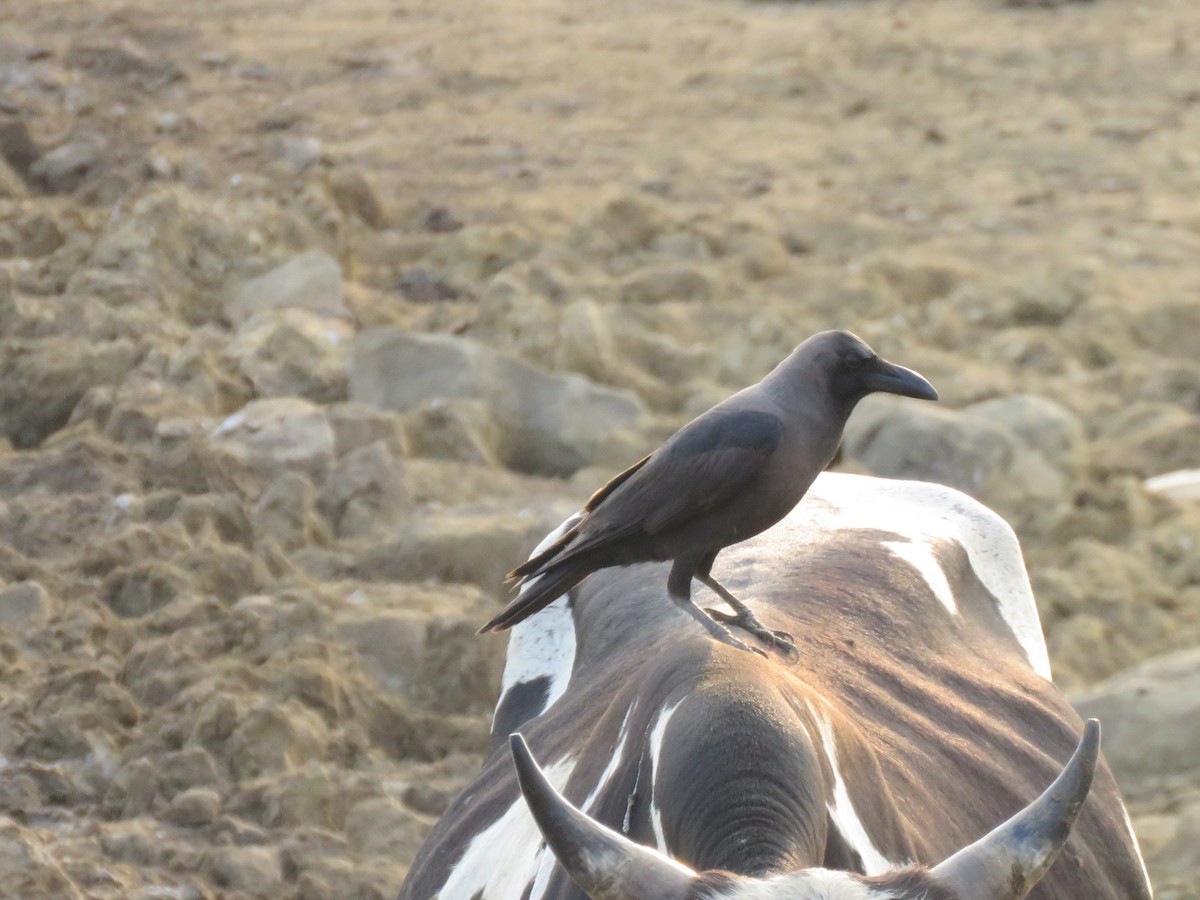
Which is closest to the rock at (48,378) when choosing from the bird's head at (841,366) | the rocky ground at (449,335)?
the rocky ground at (449,335)

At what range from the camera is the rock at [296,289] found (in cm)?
613

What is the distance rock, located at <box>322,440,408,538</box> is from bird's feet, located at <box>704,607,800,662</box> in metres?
2.54

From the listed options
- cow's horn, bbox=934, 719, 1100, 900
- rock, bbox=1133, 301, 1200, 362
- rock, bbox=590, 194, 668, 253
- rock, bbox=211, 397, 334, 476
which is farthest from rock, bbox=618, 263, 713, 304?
cow's horn, bbox=934, 719, 1100, 900

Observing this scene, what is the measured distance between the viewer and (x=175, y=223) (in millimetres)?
6309

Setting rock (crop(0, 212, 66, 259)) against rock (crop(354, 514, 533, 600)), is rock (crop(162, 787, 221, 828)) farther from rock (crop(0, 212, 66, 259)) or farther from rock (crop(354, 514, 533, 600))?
rock (crop(0, 212, 66, 259))

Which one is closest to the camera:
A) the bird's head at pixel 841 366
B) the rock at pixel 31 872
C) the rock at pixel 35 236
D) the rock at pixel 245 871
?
the bird's head at pixel 841 366

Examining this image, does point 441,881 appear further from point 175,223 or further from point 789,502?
point 175,223

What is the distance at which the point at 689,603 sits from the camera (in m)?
2.46

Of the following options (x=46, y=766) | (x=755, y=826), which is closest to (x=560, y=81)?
(x=46, y=766)

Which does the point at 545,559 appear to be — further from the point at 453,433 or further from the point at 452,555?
the point at 453,433

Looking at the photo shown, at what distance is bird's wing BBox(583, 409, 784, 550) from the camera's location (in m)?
2.31

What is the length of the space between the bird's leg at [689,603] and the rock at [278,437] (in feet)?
9.23

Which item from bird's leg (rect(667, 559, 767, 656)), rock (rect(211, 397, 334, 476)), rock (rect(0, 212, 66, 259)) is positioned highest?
bird's leg (rect(667, 559, 767, 656))

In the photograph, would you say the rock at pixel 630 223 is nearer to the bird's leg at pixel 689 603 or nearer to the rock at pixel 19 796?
the rock at pixel 19 796
